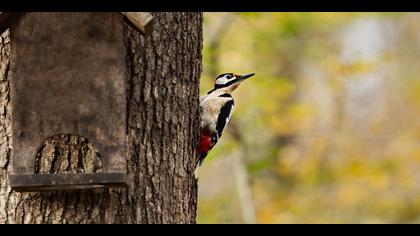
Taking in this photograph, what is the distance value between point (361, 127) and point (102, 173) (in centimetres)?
1064

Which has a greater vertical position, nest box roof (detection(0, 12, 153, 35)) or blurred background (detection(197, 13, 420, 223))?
blurred background (detection(197, 13, 420, 223))

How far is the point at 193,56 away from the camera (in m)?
4.13

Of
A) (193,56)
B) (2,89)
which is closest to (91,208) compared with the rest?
(2,89)

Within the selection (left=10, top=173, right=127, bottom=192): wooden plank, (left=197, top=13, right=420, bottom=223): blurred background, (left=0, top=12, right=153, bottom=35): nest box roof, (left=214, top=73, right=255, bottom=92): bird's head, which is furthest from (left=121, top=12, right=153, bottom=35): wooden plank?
(left=197, top=13, right=420, bottom=223): blurred background

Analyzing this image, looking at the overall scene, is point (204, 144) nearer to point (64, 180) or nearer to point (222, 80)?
point (222, 80)

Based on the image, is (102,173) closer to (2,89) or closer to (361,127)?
(2,89)

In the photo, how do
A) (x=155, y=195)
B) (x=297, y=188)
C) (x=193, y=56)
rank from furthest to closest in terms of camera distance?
(x=297, y=188) < (x=193, y=56) < (x=155, y=195)

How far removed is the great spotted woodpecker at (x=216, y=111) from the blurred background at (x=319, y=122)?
11.2 feet

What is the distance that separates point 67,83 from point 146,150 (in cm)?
52

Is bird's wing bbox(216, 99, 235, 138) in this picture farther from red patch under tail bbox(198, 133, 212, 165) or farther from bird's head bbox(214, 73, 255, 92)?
red patch under tail bbox(198, 133, 212, 165)

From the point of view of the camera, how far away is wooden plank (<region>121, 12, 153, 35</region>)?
342 centimetres

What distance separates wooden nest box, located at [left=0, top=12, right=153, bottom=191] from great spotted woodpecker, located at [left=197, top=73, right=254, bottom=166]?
4.66ft

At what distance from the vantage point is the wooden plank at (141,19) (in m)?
3.42

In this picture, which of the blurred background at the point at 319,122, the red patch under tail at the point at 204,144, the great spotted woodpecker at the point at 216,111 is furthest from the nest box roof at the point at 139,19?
the blurred background at the point at 319,122
